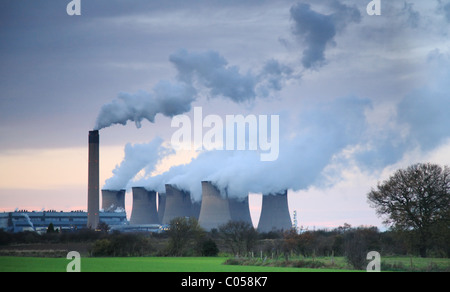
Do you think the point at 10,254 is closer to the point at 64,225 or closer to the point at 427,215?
the point at 427,215

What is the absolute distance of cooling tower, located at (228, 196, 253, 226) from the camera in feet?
151

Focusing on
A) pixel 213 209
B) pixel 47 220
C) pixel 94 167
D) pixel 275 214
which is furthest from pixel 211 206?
pixel 47 220

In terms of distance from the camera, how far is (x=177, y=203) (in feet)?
173

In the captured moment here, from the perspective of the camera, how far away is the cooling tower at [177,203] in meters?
52.4

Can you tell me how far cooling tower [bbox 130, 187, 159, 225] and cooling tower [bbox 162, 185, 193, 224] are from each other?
4.20 m

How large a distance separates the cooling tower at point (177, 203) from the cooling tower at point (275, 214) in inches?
346

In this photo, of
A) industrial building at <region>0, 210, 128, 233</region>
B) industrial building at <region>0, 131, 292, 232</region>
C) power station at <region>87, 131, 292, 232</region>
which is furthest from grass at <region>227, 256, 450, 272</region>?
industrial building at <region>0, 210, 128, 233</region>

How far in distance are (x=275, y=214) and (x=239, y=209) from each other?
2.85 meters

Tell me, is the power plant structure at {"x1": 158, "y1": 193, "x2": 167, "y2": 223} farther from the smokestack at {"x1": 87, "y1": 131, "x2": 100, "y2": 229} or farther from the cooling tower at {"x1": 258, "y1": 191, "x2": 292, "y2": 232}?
the cooling tower at {"x1": 258, "y1": 191, "x2": 292, "y2": 232}

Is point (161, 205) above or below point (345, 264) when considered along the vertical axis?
above

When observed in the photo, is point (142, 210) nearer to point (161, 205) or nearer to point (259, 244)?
point (161, 205)

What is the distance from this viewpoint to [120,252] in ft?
94.8
